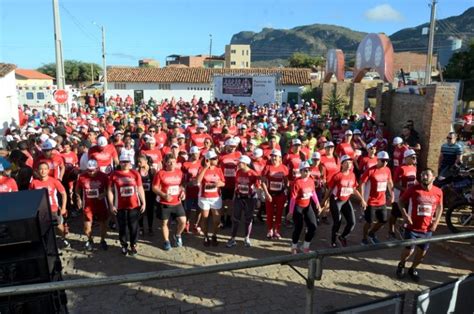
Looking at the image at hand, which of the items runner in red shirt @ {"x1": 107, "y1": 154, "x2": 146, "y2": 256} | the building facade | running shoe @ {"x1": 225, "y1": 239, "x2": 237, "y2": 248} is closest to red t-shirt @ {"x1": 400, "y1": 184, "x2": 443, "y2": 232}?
running shoe @ {"x1": 225, "y1": 239, "x2": 237, "y2": 248}

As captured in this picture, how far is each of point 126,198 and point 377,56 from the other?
13.6 meters

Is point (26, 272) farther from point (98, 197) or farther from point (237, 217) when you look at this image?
point (237, 217)

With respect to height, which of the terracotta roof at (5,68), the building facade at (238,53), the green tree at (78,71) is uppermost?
the building facade at (238,53)

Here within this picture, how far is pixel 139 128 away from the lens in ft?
38.2

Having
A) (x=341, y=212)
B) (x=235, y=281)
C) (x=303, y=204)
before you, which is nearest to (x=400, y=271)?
(x=341, y=212)

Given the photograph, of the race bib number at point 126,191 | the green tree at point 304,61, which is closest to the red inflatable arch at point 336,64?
the race bib number at point 126,191

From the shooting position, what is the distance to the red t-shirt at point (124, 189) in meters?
Result: 6.50

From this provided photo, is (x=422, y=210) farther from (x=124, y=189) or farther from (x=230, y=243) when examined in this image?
(x=124, y=189)

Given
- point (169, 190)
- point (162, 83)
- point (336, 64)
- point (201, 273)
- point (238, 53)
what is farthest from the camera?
point (238, 53)

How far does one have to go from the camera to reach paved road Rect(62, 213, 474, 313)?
5199 millimetres

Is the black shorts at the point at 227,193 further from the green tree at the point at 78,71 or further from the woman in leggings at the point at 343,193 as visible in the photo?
the green tree at the point at 78,71

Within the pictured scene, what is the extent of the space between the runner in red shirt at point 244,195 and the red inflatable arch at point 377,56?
10144 millimetres

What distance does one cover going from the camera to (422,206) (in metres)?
5.68

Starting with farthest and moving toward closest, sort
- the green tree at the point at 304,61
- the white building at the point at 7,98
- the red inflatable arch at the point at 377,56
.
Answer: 1. the green tree at the point at 304,61
2. the white building at the point at 7,98
3. the red inflatable arch at the point at 377,56
